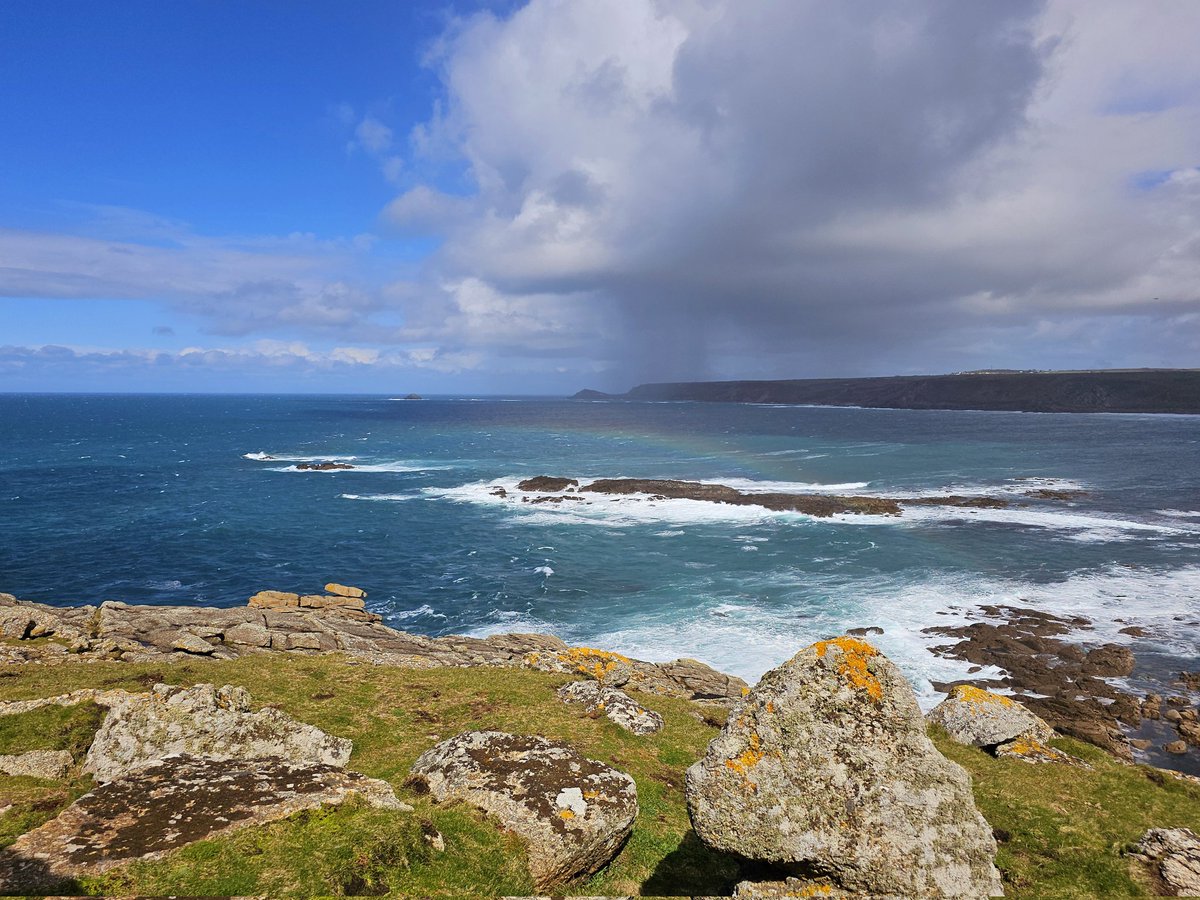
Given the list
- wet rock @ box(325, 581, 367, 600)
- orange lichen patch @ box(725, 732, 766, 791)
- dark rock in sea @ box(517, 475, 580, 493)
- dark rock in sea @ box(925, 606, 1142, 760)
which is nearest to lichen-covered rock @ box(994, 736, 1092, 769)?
dark rock in sea @ box(925, 606, 1142, 760)

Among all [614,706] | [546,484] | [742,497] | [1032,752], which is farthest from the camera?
[546,484]

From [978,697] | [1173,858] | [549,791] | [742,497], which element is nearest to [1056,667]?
[978,697]

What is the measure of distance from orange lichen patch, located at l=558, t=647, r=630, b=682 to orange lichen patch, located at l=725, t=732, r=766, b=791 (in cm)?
1446

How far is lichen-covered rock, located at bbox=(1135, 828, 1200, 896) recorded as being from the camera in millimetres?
10219

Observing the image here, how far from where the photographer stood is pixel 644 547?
2143 inches

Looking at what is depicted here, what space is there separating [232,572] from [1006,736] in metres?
49.4

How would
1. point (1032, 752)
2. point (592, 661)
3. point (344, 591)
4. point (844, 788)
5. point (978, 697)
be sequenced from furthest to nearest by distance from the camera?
point (344, 591) → point (592, 661) → point (978, 697) → point (1032, 752) → point (844, 788)

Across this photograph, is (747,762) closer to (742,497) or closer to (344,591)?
(344,591)

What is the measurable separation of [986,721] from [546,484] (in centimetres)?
6645

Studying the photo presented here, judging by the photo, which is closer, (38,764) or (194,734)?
(38,764)

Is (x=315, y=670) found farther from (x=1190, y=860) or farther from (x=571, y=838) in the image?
(x=1190, y=860)

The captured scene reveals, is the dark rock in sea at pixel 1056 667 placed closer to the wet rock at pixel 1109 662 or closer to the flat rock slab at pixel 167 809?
the wet rock at pixel 1109 662

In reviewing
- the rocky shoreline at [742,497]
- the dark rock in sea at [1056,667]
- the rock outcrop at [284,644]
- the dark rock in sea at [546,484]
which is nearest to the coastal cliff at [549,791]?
the rock outcrop at [284,644]

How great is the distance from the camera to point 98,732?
39.1ft
